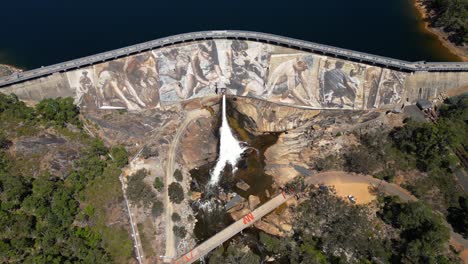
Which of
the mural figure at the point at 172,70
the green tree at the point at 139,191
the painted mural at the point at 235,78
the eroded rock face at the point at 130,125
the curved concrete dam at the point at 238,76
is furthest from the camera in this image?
the mural figure at the point at 172,70

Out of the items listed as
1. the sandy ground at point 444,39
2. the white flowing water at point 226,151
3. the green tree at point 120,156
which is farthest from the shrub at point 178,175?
the sandy ground at point 444,39

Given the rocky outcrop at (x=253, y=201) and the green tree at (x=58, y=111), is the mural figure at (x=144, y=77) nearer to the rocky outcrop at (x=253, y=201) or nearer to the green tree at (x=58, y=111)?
the green tree at (x=58, y=111)

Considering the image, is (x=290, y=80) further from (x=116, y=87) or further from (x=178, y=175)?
(x=116, y=87)

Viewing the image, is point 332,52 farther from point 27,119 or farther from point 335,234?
point 27,119

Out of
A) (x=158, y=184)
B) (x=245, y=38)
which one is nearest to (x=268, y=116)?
(x=245, y=38)

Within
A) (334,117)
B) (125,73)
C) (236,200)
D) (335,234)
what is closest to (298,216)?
(335,234)

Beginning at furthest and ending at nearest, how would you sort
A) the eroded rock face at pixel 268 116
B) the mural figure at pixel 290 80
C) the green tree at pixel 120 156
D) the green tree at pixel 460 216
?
the mural figure at pixel 290 80 → the eroded rock face at pixel 268 116 → the green tree at pixel 120 156 → the green tree at pixel 460 216
